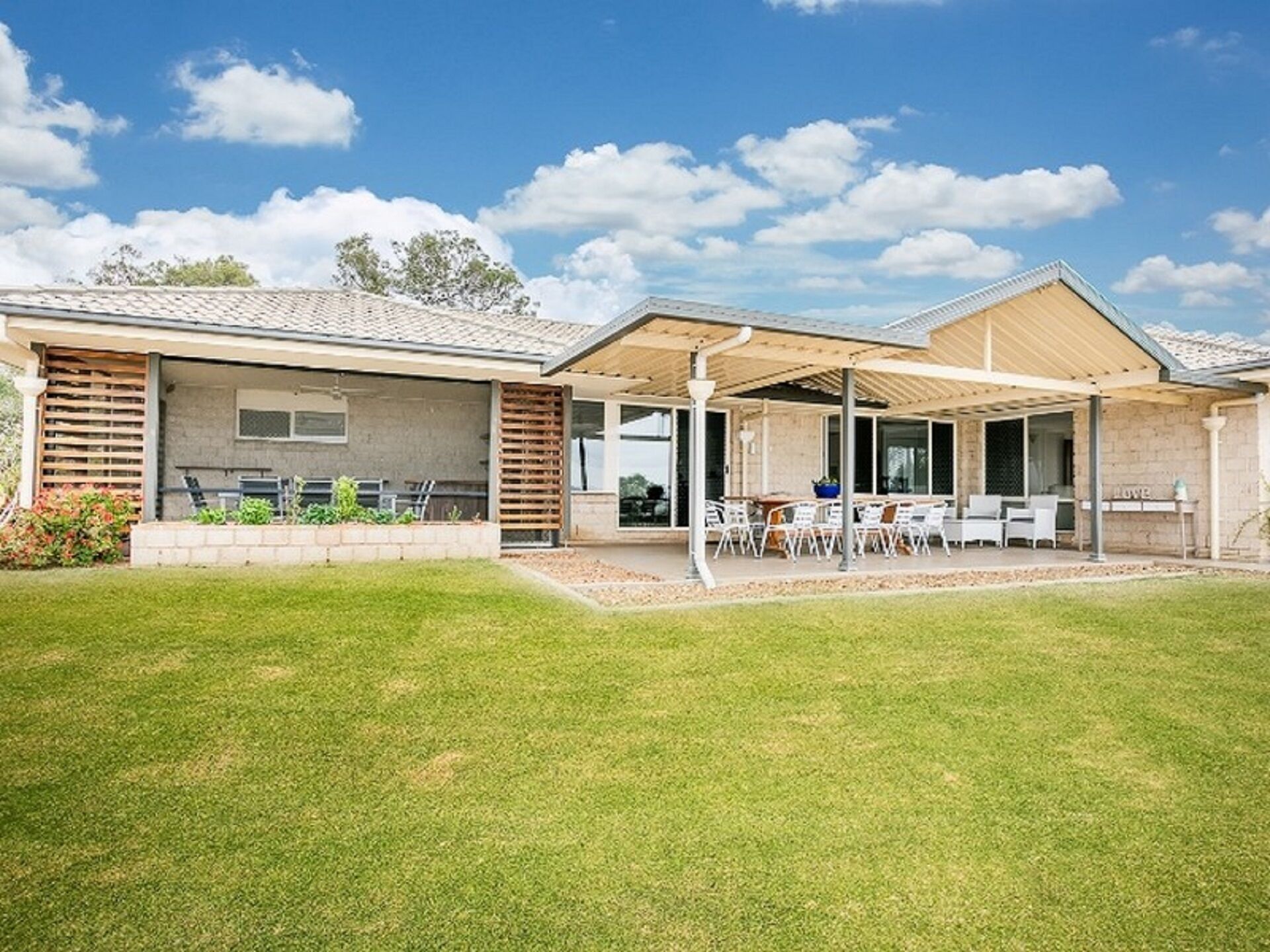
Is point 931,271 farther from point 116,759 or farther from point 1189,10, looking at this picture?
point 116,759

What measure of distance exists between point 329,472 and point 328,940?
42.9ft

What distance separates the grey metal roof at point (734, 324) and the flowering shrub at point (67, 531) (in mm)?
5866

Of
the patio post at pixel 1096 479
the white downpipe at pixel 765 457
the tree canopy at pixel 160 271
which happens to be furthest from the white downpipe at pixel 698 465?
the tree canopy at pixel 160 271

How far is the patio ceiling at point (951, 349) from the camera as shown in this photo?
8641mm

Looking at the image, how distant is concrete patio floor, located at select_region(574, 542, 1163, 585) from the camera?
32.1 ft

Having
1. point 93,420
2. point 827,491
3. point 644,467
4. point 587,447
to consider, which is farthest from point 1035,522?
point 93,420

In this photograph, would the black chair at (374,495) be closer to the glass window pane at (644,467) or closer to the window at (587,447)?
the window at (587,447)

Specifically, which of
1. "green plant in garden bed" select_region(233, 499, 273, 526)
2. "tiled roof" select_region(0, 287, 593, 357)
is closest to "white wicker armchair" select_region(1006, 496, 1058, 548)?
"tiled roof" select_region(0, 287, 593, 357)

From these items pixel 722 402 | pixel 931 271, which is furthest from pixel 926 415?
pixel 931 271

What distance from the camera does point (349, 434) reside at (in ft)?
48.4

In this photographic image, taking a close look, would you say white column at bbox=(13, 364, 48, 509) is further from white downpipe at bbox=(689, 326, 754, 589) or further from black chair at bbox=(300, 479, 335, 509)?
white downpipe at bbox=(689, 326, 754, 589)

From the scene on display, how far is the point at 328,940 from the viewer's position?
96.9 inches

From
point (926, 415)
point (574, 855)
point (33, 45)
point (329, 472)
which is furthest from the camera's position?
point (33, 45)

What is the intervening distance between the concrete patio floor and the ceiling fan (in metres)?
4.88
